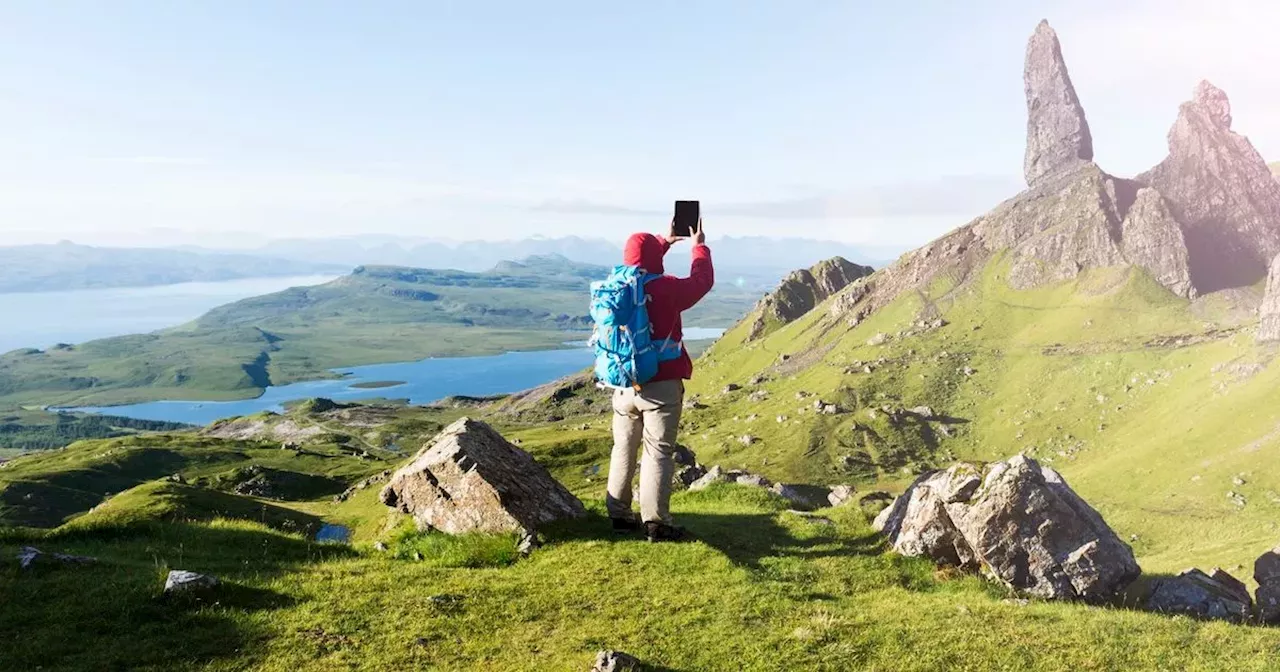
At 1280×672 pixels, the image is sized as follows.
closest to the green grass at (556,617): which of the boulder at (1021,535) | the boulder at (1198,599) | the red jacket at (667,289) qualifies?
the boulder at (1021,535)

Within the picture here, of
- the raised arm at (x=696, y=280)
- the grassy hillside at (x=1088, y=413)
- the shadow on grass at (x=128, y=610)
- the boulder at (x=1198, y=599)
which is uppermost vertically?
the raised arm at (x=696, y=280)

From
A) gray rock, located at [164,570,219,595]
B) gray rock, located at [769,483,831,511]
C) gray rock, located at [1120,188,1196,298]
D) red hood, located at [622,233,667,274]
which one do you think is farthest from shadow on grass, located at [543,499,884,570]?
gray rock, located at [1120,188,1196,298]

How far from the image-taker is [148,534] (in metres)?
16.9

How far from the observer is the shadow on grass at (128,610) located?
998 cm

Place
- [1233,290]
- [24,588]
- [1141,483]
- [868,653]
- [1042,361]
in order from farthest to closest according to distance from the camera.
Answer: [1233,290]
[1042,361]
[1141,483]
[24,588]
[868,653]

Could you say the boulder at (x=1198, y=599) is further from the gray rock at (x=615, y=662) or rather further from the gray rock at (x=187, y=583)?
the gray rock at (x=187, y=583)

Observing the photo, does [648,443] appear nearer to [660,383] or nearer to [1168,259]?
[660,383]

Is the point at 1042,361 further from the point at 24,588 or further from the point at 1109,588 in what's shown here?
the point at 24,588

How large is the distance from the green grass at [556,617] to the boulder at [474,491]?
176 cm

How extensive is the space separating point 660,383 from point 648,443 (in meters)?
1.46

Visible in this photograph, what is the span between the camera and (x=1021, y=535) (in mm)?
16484

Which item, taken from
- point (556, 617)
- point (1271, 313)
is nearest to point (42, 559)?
point (556, 617)

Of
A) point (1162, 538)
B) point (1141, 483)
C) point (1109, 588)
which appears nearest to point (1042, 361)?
point (1141, 483)

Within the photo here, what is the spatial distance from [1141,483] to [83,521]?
371 feet
